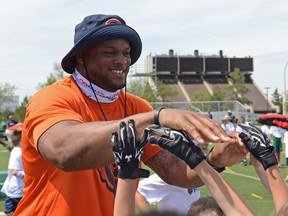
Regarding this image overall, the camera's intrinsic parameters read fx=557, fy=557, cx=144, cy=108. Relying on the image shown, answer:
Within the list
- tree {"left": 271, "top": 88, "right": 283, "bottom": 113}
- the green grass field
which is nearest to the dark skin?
the green grass field

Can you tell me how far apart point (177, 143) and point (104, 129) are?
10.1 inches

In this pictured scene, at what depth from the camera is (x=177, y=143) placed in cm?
191

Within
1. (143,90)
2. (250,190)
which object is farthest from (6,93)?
(250,190)

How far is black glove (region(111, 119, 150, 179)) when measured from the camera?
1.81 metres

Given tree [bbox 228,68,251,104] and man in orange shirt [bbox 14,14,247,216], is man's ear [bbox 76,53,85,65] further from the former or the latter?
tree [bbox 228,68,251,104]

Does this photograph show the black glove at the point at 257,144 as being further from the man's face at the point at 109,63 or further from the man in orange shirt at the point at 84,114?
the man's face at the point at 109,63

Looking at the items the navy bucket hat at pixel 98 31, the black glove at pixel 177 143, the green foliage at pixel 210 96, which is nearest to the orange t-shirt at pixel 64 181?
the navy bucket hat at pixel 98 31

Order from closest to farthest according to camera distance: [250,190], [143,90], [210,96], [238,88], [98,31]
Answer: [98,31] → [250,190] → [143,90] → [210,96] → [238,88]

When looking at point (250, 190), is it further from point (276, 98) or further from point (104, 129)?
point (276, 98)

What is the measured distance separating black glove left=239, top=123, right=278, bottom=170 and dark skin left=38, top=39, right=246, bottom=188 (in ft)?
0.16

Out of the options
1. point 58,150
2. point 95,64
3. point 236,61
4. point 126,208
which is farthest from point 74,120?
point 236,61

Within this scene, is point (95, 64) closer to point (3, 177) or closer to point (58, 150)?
point (58, 150)

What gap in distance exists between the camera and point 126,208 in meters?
2.17

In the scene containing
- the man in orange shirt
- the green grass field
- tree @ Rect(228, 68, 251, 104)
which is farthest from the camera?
tree @ Rect(228, 68, 251, 104)
